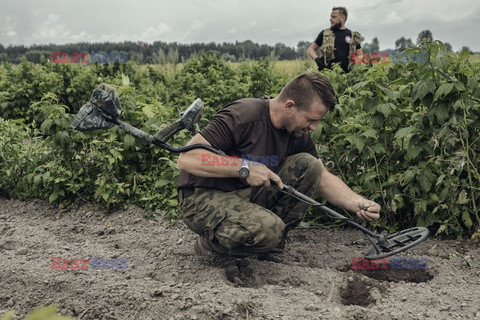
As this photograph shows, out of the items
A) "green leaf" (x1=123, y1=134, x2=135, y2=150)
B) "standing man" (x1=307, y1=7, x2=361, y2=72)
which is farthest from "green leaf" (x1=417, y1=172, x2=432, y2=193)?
"standing man" (x1=307, y1=7, x2=361, y2=72)

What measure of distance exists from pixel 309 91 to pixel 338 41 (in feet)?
15.6

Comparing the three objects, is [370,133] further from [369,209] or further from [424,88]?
[369,209]

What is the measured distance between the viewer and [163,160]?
4629 mm

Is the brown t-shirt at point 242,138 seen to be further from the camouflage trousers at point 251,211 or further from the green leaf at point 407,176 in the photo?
the green leaf at point 407,176

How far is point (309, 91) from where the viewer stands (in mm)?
2982

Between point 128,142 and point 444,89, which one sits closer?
point 444,89

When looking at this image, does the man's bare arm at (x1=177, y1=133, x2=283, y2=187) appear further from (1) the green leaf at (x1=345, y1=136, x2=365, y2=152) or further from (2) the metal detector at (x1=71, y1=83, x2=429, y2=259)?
(1) the green leaf at (x1=345, y1=136, x2=365, y2=152)

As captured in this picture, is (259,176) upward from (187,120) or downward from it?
downward

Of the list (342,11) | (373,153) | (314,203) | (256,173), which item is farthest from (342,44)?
(256,173)

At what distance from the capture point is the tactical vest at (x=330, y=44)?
295 inches

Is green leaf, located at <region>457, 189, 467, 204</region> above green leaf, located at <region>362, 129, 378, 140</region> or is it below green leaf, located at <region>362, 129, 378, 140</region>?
below

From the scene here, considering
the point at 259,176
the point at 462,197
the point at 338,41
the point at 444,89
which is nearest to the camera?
the point at 259,176

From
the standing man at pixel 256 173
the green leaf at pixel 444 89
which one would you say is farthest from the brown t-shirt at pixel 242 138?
the green leaf at pixel 444 89

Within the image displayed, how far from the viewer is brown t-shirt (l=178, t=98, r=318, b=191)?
2998 mm
